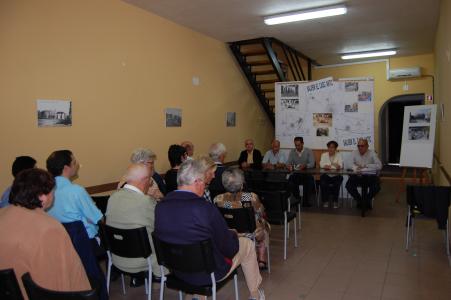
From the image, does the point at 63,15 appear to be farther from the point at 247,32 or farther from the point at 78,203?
the point at 247,32

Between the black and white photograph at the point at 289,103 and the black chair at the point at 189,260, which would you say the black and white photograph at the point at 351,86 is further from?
the black chair at the point at 189,260

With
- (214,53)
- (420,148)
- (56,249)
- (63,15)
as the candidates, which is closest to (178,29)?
(214,53)

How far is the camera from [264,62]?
26.5 ft

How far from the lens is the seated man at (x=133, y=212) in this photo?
108 inches

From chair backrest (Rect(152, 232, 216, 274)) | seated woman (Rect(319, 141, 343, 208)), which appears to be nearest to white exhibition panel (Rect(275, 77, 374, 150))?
seated woman (Rect(319, 141, 343, 208))

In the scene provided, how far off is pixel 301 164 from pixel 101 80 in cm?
379

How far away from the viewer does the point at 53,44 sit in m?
4.22

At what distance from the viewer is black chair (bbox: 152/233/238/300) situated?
2303 mm

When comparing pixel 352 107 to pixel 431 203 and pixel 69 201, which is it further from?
pixel 69 201

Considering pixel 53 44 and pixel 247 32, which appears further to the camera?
pixel 247 32

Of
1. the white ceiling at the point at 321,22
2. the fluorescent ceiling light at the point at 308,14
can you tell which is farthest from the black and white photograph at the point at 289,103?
the fluorescent ceiling light at the point at 308,14

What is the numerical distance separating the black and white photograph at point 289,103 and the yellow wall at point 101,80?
138 centimetres

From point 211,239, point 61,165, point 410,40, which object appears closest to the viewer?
point 211,239

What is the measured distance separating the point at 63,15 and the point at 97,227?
2.72 metres
